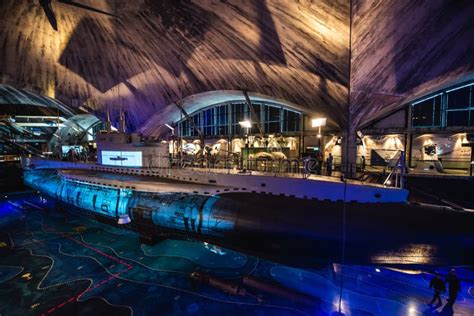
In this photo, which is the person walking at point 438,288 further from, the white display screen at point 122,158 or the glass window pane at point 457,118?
the glass window pane at point 457,118

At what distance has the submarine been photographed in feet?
17.2

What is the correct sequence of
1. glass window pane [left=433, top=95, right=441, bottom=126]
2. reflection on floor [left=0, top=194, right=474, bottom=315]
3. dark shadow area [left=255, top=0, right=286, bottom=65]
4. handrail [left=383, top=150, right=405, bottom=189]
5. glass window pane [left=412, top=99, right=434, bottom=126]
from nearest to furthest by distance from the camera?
1. reflection on floor [left=0, top=194, right=474, bottom=315]
2. handrail [left=383, top=150, right=405, bottom=189]
3. dark shadow area [left=255, top=0, right=286, bottom=65]
4. glass window pane [left=433, top=95, right=441, bottom=126]
5. glass window pane [left=412, top=99, right=434, bottom=126]

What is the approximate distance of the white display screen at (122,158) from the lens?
11.5m

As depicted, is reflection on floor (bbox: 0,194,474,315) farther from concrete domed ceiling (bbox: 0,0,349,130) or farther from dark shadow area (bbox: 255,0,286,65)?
dark shadow area (bbox: 255,0,286,65)

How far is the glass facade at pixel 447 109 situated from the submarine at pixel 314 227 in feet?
43.0

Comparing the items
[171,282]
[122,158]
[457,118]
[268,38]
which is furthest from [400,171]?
[457,118]

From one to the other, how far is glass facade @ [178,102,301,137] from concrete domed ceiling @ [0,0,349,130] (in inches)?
197

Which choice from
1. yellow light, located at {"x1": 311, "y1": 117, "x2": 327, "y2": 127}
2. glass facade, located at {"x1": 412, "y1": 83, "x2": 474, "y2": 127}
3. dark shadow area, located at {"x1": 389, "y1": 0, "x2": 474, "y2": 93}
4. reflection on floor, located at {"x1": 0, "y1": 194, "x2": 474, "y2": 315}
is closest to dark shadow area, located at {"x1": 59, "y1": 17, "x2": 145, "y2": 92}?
reflection on floor, located at {"x1": 0, "y1": 194, "x2": 474, "y2": 315}

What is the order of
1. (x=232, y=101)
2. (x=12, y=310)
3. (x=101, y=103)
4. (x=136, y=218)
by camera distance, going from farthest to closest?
(x=232, y=101) → (x=101, y=103) → (x=136, y=218) → (x=12, y=310)

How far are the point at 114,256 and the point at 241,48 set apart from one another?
11.5 metres

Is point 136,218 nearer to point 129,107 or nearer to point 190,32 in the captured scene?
point 190,32

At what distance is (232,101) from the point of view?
23641 mm

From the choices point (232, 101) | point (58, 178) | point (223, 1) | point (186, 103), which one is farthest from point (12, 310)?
point (232, 101)

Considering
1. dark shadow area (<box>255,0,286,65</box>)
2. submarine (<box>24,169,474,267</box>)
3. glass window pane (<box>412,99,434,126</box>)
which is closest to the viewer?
submarine (<box>24,169,474,267</box>)
